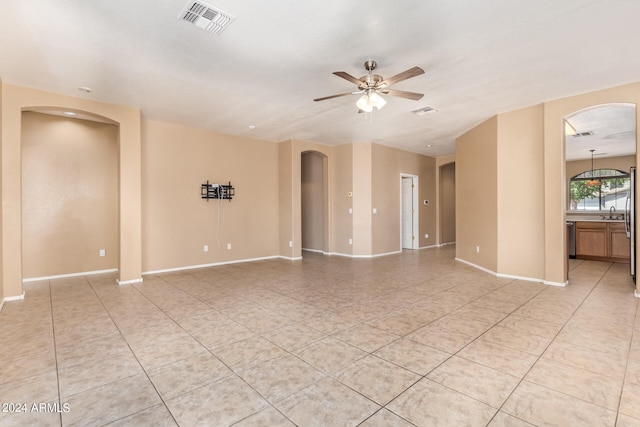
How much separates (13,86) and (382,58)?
4.52m

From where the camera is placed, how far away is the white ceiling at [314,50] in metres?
2.43

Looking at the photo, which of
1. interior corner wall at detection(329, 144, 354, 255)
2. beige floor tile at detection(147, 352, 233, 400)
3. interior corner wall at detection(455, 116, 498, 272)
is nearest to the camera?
beige floor tile at detection(147, 352, 233, 400)

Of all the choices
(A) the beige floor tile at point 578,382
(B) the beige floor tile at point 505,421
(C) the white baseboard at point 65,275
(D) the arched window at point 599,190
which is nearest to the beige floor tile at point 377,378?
(B) the beige floor tile at point 505,421

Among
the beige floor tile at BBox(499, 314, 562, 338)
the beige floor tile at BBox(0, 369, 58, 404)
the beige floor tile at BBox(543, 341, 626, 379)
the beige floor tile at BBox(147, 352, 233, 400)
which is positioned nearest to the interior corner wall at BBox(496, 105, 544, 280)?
the beige floor tile at BBox(499, 314, 562, 338)

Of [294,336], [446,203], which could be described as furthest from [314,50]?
[446,203]

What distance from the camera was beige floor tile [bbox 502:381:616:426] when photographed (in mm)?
1679

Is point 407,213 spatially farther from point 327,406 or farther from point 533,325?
point 327,406

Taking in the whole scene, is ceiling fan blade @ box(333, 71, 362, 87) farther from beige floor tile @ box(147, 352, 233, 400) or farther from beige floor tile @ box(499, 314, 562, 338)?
beige floor tile @ box(499, 314, 562, 338)

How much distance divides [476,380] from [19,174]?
5437 mm

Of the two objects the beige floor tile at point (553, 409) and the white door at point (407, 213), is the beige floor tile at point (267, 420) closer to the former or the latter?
the beige floor tile at point (553, 409)

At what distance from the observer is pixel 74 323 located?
3.17m

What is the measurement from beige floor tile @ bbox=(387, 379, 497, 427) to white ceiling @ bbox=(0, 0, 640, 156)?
9.03ft

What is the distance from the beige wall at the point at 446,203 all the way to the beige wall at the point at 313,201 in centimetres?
378

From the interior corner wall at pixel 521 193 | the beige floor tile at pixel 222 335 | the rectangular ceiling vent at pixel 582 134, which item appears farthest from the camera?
the rectangular ceiling vent at pixel 582 134
